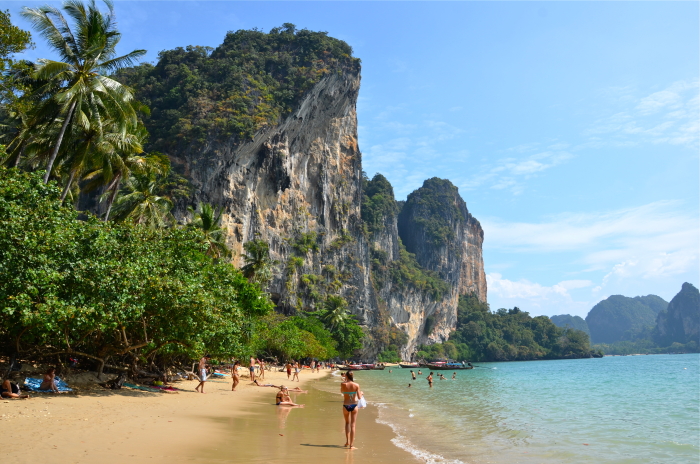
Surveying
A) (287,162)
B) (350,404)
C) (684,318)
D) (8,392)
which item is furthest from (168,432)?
(684,318)

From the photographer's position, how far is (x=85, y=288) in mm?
11094

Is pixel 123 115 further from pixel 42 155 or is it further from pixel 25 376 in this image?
pixel 25 376

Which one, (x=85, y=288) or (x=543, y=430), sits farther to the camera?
(x=543, y=430)

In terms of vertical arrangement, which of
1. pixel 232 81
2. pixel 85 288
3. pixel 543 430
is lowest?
pixel 543 430

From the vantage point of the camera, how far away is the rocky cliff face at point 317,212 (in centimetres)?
5494

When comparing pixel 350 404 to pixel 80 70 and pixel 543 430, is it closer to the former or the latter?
pixel 543 430

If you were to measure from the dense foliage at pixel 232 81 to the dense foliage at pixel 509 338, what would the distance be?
73.7 metres

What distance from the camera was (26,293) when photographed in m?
10.1

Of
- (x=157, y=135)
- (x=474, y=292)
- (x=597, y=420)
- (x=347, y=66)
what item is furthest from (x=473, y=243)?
(x=597, y=420)

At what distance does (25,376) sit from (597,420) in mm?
17431

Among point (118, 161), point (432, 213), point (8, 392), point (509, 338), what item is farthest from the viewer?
point (432, 213)

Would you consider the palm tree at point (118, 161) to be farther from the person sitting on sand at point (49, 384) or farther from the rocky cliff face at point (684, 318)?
the rocky cliff face at point (684, 318)

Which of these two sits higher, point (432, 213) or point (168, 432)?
point (432, 213)

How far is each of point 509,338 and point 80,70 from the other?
12592cm
